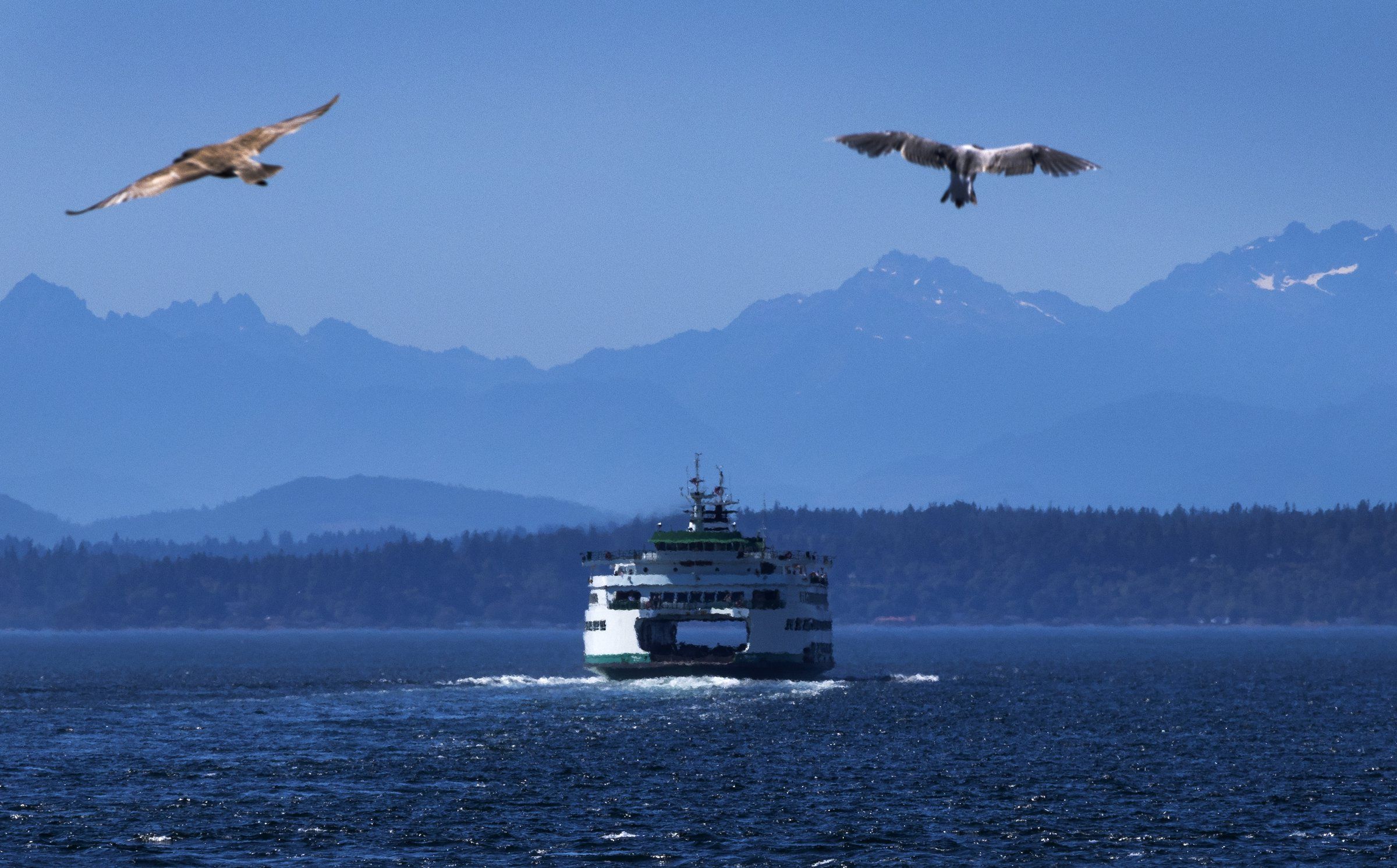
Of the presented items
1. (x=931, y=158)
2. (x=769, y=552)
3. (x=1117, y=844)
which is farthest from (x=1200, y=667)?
(x=931, y=158)

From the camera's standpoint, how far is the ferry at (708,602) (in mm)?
117938

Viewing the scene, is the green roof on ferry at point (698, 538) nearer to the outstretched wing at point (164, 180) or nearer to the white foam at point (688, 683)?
the white foam at point (688, 683)

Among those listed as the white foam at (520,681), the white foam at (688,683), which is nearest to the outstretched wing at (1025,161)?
the white foam at (688,683)

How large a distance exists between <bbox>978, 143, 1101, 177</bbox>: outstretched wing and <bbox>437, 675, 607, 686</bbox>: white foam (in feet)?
356

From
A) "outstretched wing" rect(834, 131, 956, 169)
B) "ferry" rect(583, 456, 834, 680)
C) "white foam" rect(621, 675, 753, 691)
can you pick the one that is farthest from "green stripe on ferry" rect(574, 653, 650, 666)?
"outstretched wing" rect(834, 131, 956, 169)

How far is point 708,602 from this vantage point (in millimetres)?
117375

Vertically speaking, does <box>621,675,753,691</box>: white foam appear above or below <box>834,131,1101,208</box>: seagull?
below

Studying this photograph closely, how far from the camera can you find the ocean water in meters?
56.1

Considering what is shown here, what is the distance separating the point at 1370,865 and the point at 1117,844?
6.92 meters

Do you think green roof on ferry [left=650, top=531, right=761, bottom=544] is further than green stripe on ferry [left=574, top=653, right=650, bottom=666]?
No

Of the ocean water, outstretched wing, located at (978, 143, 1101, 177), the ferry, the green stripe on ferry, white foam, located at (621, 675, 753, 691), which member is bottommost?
the ocean water

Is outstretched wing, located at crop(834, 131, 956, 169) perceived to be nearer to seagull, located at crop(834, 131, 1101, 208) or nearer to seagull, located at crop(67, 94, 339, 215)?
seagull, located at crop(834, 131, 1101, 208)

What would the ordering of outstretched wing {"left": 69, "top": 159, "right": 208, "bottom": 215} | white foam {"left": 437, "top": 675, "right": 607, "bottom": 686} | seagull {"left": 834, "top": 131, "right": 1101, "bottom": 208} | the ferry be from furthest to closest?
white foam {"left": 437, "top": 675, "right": 607, "bottom": 686}
the ferry
seagull {"left": 834, "top": 131, "right": 1101, "bottom": 208}
outstretched wing {"left": 69, "top": 159, "right": 208, "bottom": 215}

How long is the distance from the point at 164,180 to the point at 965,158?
32.5 ft
